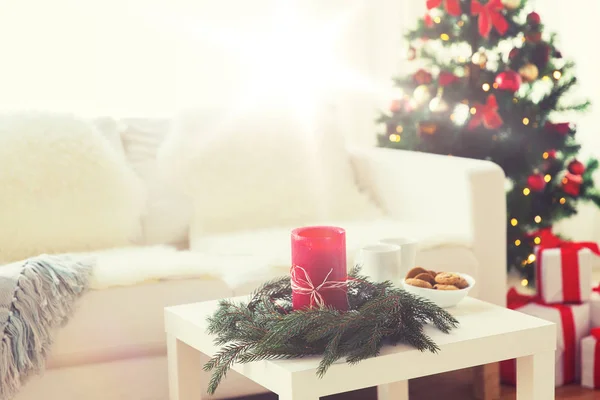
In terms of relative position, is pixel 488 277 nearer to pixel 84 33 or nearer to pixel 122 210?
pixel 122 210

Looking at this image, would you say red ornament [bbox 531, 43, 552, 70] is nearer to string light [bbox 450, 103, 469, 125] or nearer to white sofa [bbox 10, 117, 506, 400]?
string light [bbox 450, 103, 469, 125]

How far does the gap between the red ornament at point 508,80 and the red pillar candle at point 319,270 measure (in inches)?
66.0

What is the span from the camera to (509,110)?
3.15 metres

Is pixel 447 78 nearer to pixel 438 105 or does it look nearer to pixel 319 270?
pixel 438 105

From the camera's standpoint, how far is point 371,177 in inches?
117

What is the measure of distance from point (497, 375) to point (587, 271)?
46cm

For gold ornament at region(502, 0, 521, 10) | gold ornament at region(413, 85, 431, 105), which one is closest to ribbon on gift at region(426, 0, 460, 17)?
gold ornament at region(502, 0, 521, 10)

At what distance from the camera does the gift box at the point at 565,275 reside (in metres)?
2.67

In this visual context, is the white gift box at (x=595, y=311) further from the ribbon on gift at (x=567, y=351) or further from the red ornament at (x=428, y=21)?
the red ornament at (x=428, y=21)

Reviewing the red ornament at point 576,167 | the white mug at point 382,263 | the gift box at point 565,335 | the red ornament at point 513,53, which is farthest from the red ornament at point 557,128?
the white mug at point 382,263

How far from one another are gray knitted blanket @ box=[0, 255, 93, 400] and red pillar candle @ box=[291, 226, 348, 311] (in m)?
0.72

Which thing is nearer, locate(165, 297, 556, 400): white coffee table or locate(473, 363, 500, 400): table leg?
locate(165, 297, 556, 400): white coffee table

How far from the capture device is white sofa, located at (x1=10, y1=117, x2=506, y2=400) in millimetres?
2109

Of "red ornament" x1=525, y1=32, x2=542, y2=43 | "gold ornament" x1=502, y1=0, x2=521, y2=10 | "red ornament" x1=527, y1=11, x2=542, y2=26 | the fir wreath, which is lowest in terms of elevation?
the fir wreath
